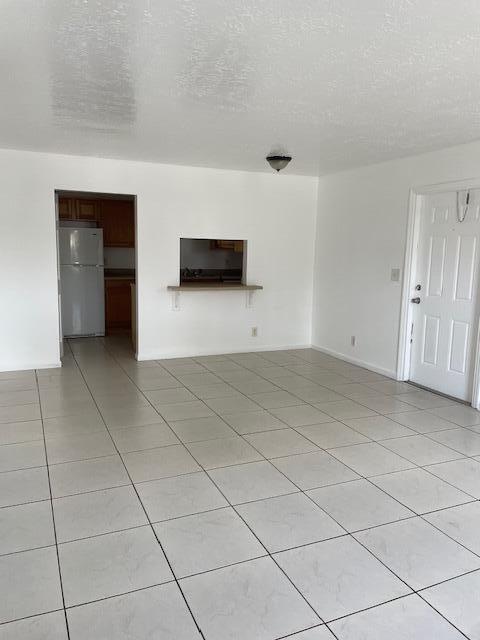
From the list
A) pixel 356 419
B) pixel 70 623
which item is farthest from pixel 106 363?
pixel 70 623

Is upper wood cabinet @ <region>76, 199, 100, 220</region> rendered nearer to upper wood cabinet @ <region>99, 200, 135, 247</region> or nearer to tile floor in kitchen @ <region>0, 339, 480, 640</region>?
upper wood cabinet @ <region>99, 200, 135, 247</region>

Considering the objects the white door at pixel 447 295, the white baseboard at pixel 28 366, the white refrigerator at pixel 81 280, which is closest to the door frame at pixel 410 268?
the white door at pixel 447 295

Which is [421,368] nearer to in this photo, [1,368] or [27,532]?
[27,532]

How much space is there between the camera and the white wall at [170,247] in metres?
5.06

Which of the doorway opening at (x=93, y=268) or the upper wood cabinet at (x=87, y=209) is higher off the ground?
the upper wood cabinet at (x=87, y=209)

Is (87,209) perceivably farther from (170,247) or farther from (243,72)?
(243,72)

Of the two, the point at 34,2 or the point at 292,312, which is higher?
the point at 34,2

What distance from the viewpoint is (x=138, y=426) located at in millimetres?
3631

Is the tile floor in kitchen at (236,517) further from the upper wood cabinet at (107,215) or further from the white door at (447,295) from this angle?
the upper wood cabinet at (107,215)

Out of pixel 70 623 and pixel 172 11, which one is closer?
pixel 70 623

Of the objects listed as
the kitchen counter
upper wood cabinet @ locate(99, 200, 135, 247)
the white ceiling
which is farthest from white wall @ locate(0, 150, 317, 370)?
upper wood cabinet @ locate(99, 200, 135, 247)

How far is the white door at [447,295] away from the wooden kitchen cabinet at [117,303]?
4545 millimetres

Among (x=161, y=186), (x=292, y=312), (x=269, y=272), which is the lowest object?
(x=292, y=312)

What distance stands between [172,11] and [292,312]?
4.82 metres
